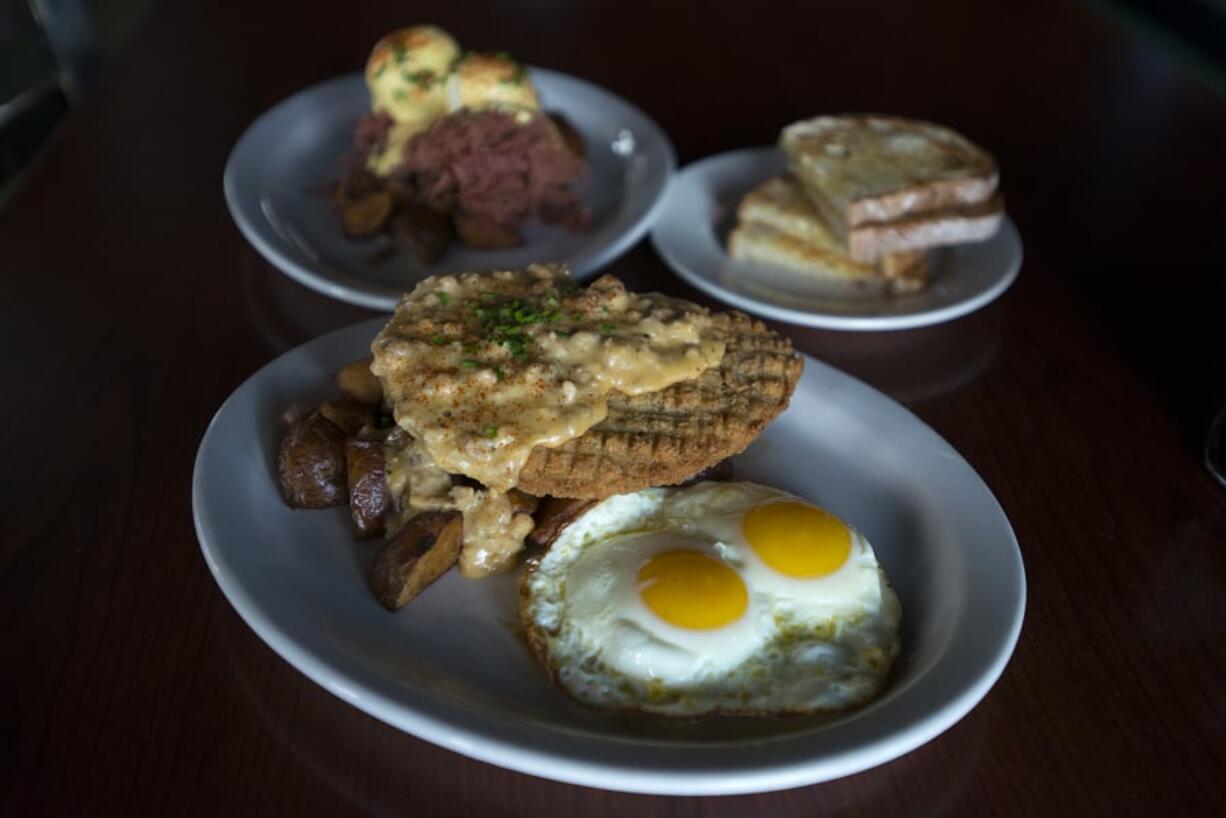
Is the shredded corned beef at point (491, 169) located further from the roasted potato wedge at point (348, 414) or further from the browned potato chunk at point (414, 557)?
the browned potato chunk at point (414, 557)

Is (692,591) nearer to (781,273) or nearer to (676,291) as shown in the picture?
(676,291)

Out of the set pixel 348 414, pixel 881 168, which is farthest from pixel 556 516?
pixel 881 168

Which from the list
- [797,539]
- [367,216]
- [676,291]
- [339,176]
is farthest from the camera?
[339,176]

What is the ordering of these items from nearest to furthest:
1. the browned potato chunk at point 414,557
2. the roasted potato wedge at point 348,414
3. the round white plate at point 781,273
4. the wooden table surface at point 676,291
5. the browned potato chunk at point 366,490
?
the wooden table surface at point 676,291, the browned potato chunk at point 414,557, the browned potato chunk at point 366,490, the roasted potato wedge at point 348,414, the round white plate at point 781,273

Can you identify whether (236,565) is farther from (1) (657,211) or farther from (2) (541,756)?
(1) (657,211)

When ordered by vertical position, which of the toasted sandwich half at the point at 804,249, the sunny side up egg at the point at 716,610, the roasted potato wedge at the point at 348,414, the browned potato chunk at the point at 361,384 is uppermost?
the browned potato chunk at the point at 361,384

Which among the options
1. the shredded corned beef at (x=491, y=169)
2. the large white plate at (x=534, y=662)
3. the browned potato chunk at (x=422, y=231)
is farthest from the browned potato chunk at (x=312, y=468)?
the shredded corned beef at (x=491, y=169)

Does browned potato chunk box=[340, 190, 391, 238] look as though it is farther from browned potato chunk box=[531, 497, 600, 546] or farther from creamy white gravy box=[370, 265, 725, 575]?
browned potato chunk box=[531, 497, 600, 546]

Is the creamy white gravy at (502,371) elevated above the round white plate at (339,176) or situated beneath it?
elevated above
